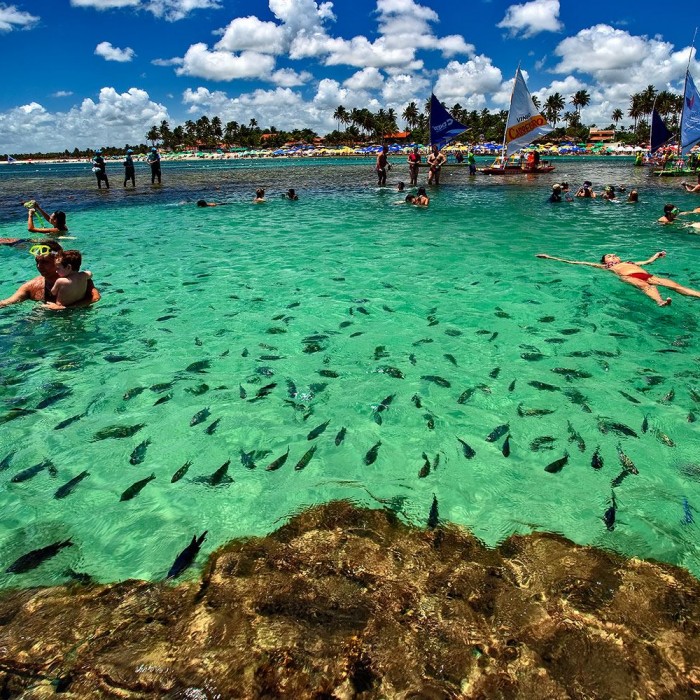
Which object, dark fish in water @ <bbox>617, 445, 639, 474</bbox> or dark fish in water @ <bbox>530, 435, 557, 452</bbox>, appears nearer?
dark fish in water @ <bbox>617, 445, 639, 474</bbox>

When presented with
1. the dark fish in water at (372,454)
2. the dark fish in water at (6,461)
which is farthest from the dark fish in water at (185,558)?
the dark fish in water at (6,461)

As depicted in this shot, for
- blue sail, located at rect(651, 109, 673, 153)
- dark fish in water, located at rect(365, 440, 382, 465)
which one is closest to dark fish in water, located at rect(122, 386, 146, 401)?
dark fish in water, located at rect(365, 440, 382, 465)

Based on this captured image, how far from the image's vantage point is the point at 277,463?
5168mm

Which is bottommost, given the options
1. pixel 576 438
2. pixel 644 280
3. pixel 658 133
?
pixel 576 438

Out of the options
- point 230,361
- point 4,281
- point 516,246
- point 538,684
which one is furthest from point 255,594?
point 516,246

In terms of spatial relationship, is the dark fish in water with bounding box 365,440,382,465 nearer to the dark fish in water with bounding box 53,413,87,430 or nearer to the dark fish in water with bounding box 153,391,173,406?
the dark fish in water with bounding box 153,391,173,406

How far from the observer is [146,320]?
933 centimetres

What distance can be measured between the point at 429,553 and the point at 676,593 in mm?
1889

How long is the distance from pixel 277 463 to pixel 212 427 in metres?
1.17

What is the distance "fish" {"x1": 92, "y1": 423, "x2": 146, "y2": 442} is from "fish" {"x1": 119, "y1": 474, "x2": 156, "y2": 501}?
3.21ft

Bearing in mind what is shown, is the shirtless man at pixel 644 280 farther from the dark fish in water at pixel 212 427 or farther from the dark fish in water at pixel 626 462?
the dark fish in water at pixel 212 427

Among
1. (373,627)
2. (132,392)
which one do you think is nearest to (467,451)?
(373,627)

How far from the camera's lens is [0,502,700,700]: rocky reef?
288 cm

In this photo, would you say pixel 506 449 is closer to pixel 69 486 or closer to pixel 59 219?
pixel 69 486
